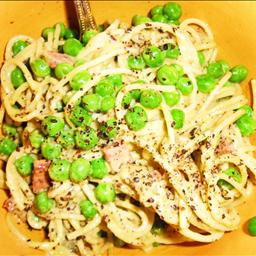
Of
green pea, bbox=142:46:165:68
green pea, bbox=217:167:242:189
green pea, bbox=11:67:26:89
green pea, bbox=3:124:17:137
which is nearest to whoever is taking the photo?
green pea, bbox=142:46:165:68

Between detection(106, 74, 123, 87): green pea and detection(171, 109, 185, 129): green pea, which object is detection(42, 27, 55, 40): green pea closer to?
detection(106, 74, 123, 87): green pea

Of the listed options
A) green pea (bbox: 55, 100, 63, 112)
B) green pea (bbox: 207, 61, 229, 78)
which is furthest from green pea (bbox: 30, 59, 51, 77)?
green pea (bbox: 207, 61, 229, 78)

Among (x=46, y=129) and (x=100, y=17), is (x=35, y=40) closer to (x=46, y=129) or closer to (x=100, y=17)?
(x=100, y=17)

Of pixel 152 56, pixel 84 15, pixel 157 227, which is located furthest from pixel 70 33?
pixel 157 227

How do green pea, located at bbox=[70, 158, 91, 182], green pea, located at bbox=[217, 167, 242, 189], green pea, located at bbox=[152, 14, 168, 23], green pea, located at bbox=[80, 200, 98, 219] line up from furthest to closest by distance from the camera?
green pea, located at bbox=[152, 14, 168, 23] < green pea, located at bbox=[217, 167, 242, 189] < green pea, located at bbox=[80, 200, 98, 219] < green pea, located at bbox=[70, 158, 91, 182]

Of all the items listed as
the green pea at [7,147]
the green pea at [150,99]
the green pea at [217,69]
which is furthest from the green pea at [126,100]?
the green pea at [7,147]

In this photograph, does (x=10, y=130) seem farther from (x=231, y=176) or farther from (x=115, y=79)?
(x=231, y=176)

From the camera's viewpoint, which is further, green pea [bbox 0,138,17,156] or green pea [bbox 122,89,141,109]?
green pea [bbox 0,138,17,156]
